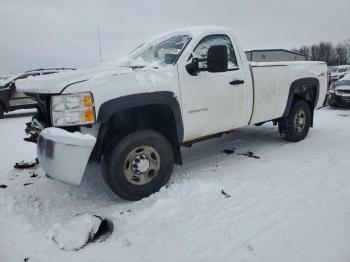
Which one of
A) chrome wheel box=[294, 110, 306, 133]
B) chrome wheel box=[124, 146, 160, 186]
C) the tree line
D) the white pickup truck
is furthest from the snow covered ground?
the tree line

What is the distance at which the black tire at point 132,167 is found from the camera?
3725 mm

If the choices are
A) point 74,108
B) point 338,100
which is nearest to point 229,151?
point 74,108

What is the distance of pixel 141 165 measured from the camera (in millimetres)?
3920

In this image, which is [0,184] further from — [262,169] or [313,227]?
[313,227]

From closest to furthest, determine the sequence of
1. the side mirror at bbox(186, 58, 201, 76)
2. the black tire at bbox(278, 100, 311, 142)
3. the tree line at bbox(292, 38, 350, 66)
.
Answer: the side mirror at bbox(186, 58, 201, 76) < the black tire at bbox(278, 100, 311, 142) < the tree line at bbox(292, 38, 350, 66)

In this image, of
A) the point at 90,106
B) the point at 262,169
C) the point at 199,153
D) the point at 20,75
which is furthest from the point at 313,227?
the point at 20,75

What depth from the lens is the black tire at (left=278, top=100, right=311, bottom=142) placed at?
20.4 feet

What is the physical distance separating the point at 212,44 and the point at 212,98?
879mm

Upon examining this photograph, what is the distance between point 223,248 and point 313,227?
0.87 meters

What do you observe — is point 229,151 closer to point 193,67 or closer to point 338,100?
point 193,67

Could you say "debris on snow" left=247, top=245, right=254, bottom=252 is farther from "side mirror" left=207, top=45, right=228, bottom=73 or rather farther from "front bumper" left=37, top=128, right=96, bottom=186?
"side mirror" left=207, top=45, right=228, bottom=73

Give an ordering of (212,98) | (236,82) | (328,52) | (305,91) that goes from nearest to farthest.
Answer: (212,98), (236,82), (305,91), (328,52)

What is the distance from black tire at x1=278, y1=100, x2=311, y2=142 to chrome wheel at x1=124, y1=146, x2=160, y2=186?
316cm

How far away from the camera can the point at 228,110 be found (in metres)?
4.77
